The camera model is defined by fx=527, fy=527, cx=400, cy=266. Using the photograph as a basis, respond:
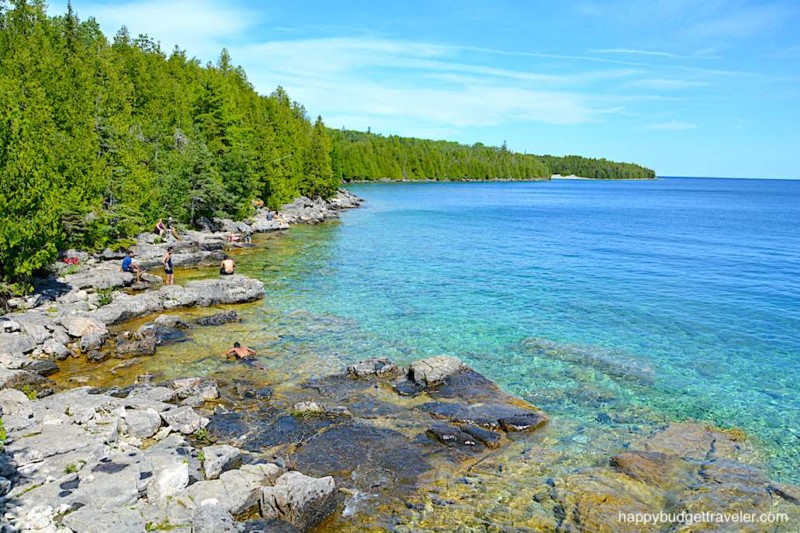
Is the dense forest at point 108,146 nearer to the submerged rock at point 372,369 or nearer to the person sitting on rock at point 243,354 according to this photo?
the person sitting on rock at point 243,354

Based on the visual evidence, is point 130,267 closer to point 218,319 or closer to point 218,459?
point 218,319

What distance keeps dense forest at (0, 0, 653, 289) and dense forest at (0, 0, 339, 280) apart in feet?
0.35

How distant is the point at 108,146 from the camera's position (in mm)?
43281

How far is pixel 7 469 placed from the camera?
12.2 meters

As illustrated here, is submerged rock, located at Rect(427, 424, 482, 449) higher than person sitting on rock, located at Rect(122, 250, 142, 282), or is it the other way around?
person sitting on rock, located at Rect(122, 250, 142, 282)

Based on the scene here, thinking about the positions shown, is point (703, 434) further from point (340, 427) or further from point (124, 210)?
point (124, 210)

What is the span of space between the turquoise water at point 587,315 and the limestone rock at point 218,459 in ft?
31.7

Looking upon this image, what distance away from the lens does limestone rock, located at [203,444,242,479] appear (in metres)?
13.8

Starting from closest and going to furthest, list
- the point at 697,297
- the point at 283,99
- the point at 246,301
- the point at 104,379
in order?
the point at 104,379 < the point at 246,301 < the point at 697,297 < the point at 283,99

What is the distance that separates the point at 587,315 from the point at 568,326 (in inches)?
121

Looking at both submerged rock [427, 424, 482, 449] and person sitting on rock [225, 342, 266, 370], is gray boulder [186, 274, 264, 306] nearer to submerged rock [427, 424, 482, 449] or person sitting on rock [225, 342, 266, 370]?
person sitting on rock [225, 342, 266, 370]

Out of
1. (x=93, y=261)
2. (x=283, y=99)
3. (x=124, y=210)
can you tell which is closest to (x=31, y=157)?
(x=93, y=261)

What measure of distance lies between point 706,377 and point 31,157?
34.1 m

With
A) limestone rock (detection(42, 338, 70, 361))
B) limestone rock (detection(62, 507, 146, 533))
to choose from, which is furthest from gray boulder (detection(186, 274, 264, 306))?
limestone rock (detection(62, 507, 146, 533))
